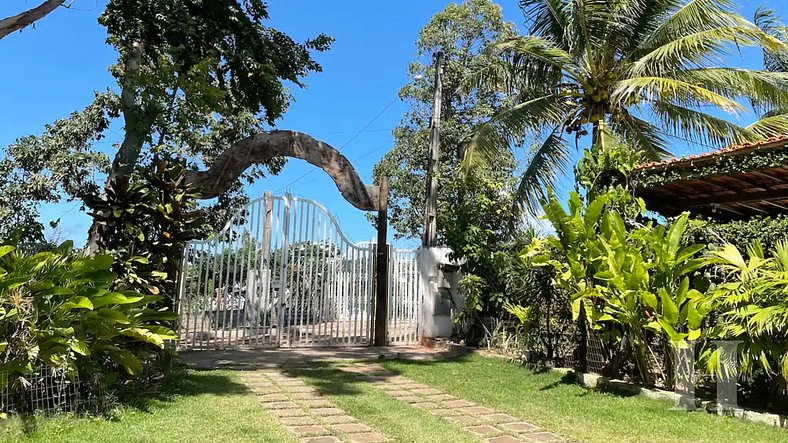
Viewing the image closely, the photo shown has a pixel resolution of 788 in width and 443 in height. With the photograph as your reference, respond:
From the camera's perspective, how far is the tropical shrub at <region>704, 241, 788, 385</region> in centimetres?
462

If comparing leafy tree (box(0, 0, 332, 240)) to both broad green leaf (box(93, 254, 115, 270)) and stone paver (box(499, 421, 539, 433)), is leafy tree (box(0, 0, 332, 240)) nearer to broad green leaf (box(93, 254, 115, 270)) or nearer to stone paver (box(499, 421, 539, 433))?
broad green leaf (box(93, 254, 115, 270))

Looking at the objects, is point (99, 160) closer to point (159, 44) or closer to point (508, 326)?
point (159, 44)

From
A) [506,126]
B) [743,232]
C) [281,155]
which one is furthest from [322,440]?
[506,126]

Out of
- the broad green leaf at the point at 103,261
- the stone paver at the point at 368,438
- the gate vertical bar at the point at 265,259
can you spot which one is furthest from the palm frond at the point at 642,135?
the broad green leaf at the point at 103,261

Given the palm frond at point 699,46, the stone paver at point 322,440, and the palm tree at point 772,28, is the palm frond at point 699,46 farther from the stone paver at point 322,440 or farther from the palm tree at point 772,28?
the stone paver at point 322,440

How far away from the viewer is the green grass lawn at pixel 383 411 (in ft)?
14.7

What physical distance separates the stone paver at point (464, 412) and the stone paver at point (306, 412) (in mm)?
856

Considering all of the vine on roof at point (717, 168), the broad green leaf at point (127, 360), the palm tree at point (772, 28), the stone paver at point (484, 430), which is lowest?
the stone paver at point (484, 430)

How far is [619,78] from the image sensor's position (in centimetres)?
1086

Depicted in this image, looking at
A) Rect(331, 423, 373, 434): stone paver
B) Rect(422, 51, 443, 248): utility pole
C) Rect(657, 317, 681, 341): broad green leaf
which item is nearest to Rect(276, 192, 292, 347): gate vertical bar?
Rect(422, 51, 443, 248): utility pole

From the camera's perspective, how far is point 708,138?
10.6m

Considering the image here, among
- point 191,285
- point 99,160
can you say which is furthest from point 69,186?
point 191,285

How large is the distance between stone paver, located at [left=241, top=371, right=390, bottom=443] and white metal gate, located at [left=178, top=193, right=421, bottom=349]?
2.28 metres

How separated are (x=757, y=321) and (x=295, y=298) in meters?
6.94
